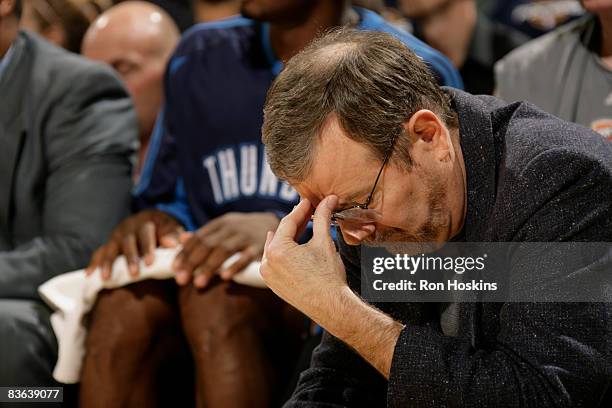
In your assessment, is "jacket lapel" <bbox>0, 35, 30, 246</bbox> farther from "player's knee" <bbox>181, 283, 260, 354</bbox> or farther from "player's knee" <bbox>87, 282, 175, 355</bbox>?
"player's knee" <bbox>181, 283, 260, 354</bbox>

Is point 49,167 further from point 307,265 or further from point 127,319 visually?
point 307,265

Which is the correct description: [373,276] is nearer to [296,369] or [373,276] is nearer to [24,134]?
[296,369]

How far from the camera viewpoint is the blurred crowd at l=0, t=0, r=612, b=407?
167cm

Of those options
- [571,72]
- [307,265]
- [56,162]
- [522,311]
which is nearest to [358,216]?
[307,265]

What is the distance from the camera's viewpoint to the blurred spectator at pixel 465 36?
8.06 feet

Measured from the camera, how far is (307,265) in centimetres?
117

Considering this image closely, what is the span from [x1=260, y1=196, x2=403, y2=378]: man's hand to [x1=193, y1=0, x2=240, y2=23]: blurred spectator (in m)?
1.66

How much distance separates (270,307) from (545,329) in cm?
73

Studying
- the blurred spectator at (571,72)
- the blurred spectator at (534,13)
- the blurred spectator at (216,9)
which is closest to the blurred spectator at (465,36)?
the blurred spectator at (534,13)

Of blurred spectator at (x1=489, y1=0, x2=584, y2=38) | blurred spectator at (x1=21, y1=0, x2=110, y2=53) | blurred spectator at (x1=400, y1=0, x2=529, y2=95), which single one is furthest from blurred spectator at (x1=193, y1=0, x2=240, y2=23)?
blurred spectator at (x1=489, y1=0, x2=584, y2=38)

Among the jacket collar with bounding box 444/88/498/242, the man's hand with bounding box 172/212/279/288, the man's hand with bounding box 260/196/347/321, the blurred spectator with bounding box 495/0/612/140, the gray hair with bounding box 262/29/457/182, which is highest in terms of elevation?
the gray hair with bounding box 262/29/457/182

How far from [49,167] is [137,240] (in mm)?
364

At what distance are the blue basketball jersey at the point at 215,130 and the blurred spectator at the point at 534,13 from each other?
835mm

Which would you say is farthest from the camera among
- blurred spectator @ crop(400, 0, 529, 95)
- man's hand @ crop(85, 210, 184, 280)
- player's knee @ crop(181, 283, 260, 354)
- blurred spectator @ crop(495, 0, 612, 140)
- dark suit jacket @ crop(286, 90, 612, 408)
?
blurred spectator @ crop(400, 0, 529, 95)
